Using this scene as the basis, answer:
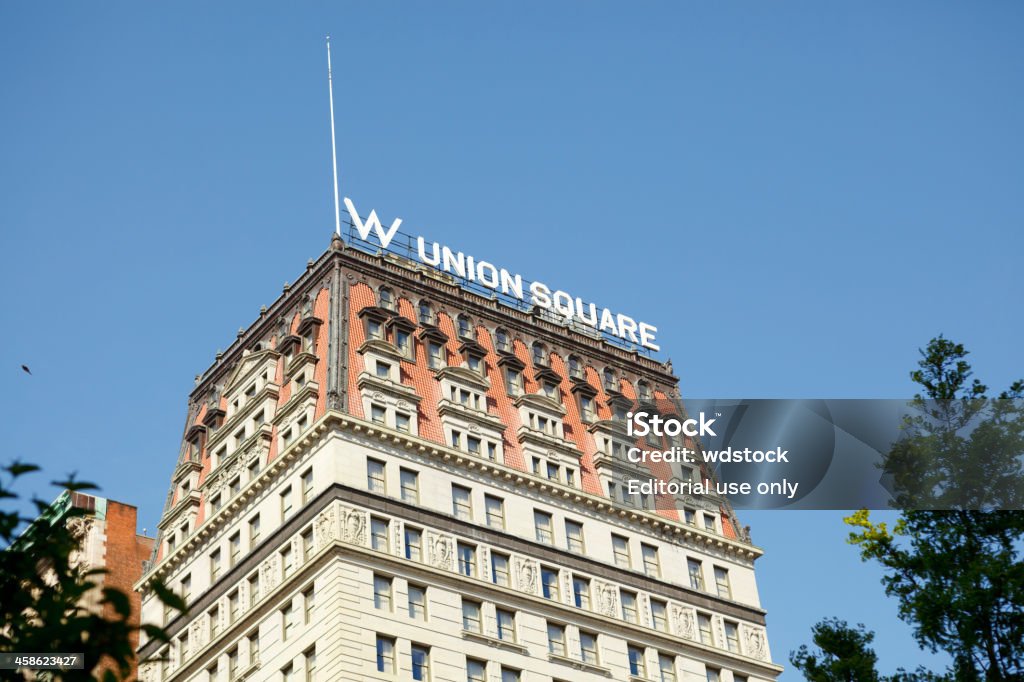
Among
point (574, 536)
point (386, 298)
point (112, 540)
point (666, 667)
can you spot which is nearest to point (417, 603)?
point (574, 536)

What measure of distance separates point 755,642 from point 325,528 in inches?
1220

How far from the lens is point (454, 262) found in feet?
331

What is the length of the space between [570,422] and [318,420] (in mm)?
20027

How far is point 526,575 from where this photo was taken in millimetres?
82812

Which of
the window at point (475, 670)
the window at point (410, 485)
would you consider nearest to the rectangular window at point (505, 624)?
the window at point (475, 670)

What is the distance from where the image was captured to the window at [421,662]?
74.4 m

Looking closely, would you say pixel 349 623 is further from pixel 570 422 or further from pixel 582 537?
pixel 570 422

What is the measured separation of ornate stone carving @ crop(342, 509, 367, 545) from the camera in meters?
76.7

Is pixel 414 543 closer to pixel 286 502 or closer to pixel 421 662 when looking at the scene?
pixel 421 662

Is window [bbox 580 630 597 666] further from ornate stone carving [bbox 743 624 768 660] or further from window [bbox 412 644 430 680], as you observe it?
ornate stone carving [bbox 743 624 768 660]

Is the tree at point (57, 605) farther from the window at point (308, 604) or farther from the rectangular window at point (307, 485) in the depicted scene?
the rectangular window at point (307, 485)

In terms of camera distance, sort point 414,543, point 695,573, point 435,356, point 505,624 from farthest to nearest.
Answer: point 695,573, point 435,356, point 505,624, point 414,543

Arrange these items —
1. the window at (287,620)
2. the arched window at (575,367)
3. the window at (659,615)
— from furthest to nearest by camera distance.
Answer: the arched window at (575,367)
the window at (659,615)
the window at (287,620)

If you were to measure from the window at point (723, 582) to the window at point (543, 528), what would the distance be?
13447 mm
